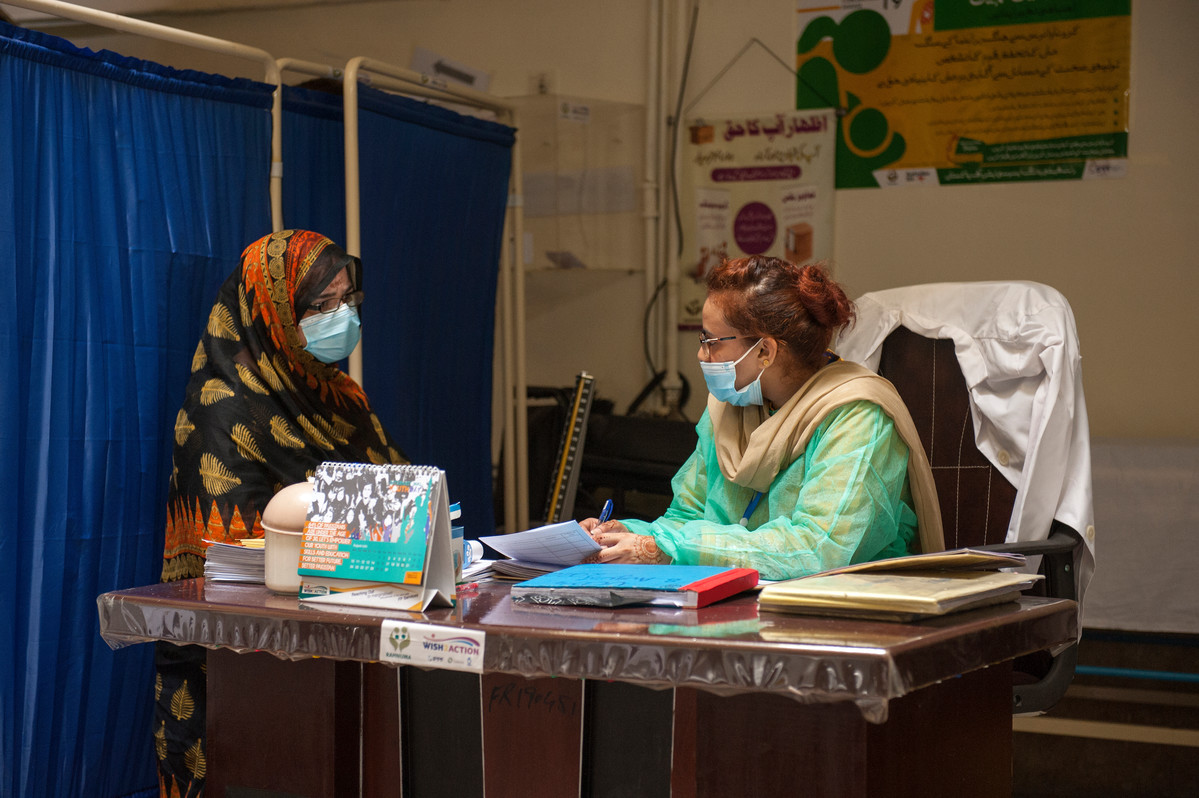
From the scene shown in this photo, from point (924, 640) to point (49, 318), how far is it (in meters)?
1.95

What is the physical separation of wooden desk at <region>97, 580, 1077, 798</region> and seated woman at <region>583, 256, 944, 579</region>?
0.33m

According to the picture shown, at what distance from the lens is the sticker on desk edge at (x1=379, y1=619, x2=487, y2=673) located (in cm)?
128

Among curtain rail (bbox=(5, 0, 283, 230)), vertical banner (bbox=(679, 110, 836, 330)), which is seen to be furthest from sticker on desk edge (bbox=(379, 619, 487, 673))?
vertical banner (bbox=(679, 110, 836, 330))

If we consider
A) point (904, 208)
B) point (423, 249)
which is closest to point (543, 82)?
point (423, 249)

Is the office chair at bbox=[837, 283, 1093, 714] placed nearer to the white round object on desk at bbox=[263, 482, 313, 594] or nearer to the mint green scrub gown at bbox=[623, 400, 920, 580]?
the mint green scrub gown at bbox=[623, 400, 920, 580]

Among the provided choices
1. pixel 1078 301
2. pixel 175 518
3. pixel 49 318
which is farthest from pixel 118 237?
pixel 1078 301

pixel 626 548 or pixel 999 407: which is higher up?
pixel 999 407

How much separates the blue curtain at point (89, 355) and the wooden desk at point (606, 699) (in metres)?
0.89

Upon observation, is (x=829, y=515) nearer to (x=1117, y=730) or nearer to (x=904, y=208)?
(x=1117, y=730)

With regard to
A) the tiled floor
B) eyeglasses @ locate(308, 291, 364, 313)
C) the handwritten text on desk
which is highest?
eyeglasses @ locate(308, 291, 364, 313)

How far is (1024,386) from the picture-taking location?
2.19 m

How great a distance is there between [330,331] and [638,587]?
1.29m


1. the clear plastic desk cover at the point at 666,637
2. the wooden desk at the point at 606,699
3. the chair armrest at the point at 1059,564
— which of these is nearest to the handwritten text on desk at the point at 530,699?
the wooden desk at the point at 606,699

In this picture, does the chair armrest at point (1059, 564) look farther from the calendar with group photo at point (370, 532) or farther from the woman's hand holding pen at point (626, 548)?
the calendar with group photo at point (370, 532)
